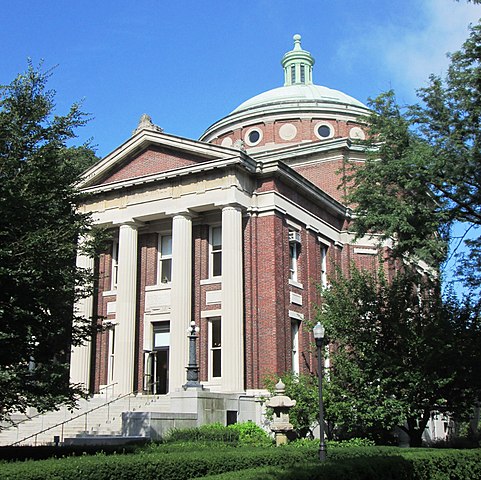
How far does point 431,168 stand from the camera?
66.5 ft

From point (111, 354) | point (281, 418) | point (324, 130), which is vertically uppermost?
point (324, 130)

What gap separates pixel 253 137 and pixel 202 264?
19242mm

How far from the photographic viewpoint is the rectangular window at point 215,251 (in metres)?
30.7

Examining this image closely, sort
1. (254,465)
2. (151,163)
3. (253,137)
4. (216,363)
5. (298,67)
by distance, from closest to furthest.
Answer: (254,465), (216,363), (151,163), (253,137), (298,67)

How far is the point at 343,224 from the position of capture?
3775cm

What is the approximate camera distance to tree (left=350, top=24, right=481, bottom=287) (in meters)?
20.3

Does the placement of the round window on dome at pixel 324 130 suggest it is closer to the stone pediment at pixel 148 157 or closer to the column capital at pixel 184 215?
the stone pediment at pixel 148 157

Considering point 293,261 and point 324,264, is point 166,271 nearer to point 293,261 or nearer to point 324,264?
point 293,261

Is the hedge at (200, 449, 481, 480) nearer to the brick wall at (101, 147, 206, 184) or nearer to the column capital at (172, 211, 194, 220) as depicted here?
the column capital at (172, 211, 194, 220)

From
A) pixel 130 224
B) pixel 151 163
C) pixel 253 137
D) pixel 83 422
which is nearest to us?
pixel 83 422

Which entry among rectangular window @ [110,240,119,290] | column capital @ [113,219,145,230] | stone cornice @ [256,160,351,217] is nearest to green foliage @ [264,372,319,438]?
stone cornice @ [256,160,351,217]

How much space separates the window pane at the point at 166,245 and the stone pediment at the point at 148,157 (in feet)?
10.8

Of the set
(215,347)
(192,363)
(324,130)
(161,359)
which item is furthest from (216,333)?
(324,130)

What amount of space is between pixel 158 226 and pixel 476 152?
16.7m
